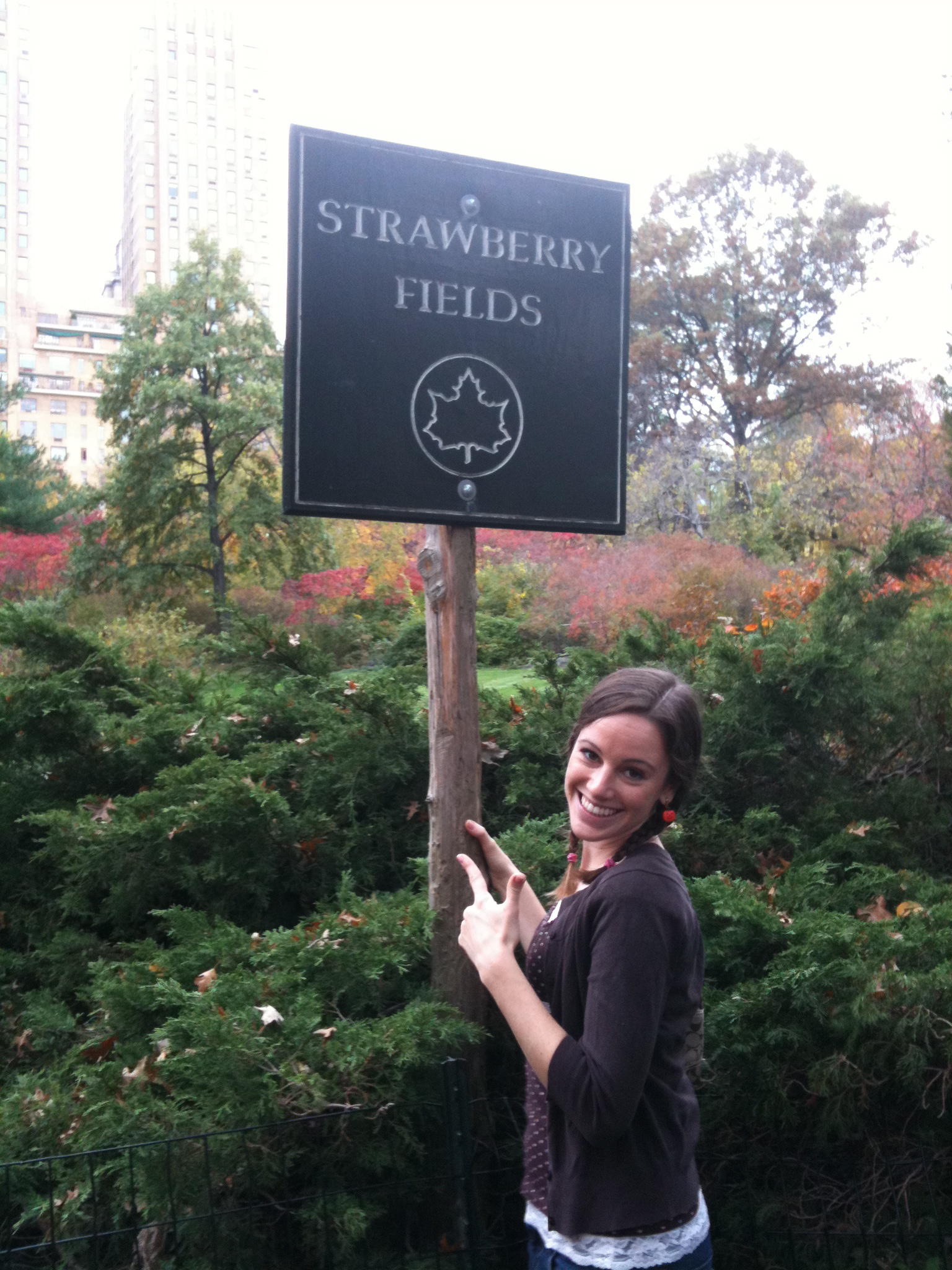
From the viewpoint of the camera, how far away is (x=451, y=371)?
3.09 meters

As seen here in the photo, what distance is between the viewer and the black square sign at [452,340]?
9.73 ft

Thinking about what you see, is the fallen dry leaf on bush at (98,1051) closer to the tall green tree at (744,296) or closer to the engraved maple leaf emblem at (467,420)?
the engraved maple leaf emblem at (467,420)

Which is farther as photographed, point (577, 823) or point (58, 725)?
point (58, 725)

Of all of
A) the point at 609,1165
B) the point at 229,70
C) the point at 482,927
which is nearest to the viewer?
the point at 609,1165

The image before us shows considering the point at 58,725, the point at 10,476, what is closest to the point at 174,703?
the point at 58,725

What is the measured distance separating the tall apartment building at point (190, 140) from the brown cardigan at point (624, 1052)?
12202cm

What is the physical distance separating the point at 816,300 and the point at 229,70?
106009 mm

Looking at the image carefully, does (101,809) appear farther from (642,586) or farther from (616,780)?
(642,586)

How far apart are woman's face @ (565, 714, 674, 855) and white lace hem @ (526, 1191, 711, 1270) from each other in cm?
59

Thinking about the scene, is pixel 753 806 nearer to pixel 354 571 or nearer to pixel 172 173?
pixel 354 571

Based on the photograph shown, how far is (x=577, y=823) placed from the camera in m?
1.98

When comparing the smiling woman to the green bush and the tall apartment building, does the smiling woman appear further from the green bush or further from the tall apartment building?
the tall apartment building

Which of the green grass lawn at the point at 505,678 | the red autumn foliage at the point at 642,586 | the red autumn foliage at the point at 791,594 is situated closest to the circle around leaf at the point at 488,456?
the green grass lawn at the point at 505,678

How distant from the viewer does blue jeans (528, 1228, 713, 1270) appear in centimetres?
182
